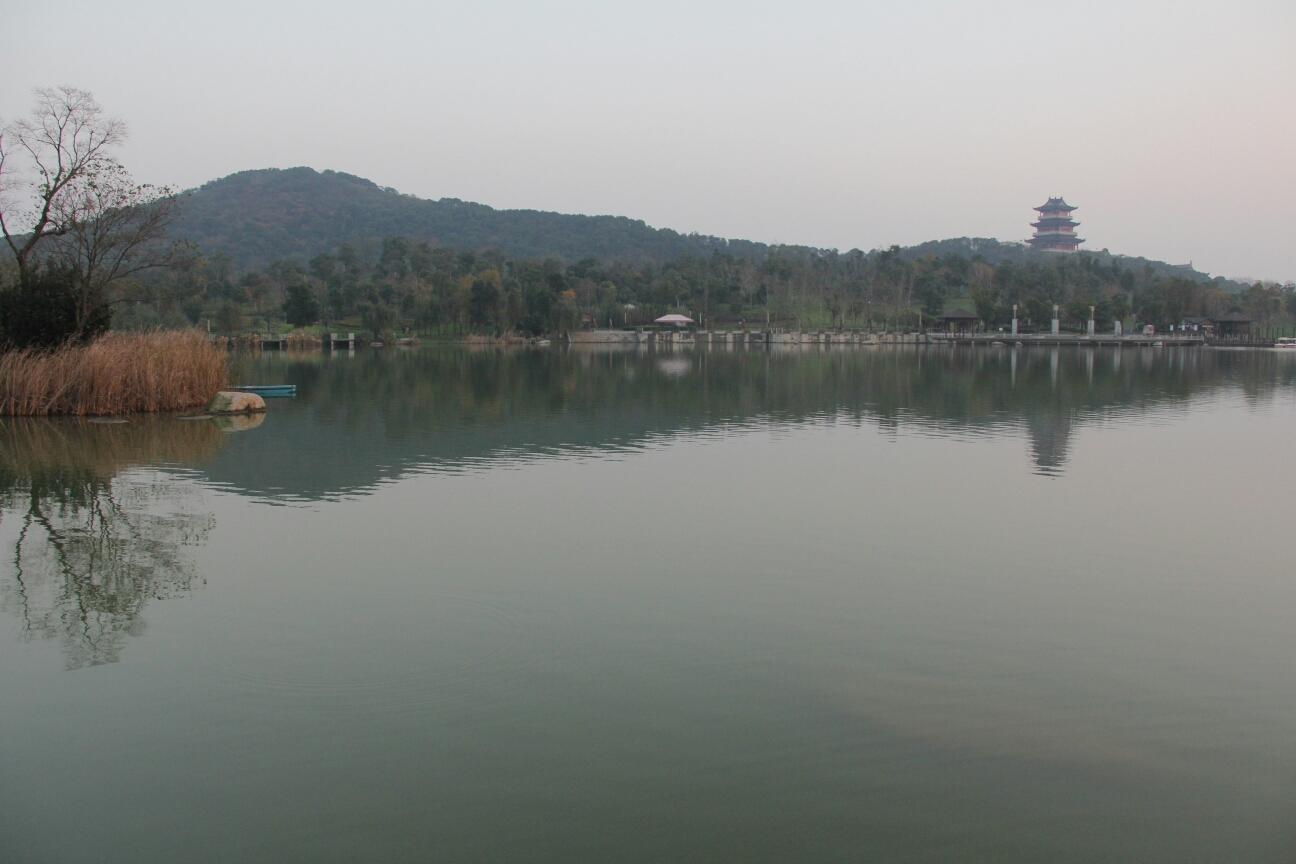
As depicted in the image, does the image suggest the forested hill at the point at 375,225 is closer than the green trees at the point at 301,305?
No

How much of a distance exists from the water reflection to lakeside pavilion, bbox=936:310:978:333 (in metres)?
44.4

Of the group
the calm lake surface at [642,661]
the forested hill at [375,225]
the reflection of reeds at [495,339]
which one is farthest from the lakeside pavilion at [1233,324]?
the forested hill at [375,225]

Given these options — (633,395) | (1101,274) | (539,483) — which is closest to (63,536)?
(539,483)

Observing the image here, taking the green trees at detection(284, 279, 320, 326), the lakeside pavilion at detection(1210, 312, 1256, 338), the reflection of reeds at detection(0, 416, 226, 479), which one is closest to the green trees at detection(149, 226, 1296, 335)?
the green trees at detection(284, 279, 320, 326)

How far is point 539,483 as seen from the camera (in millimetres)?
12984

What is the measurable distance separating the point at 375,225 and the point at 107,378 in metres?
154

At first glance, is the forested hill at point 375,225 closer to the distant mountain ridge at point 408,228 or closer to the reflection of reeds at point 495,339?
the distant mountain ridge at point 408,228

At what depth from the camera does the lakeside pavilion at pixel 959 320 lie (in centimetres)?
8944

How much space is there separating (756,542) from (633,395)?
17967 millimetres

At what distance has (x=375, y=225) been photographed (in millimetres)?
166500

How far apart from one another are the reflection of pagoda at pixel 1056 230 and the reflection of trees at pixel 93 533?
150 m

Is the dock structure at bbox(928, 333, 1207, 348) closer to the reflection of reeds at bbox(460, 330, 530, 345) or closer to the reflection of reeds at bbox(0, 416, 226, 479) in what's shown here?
the reflection of reeds at bbox(460, 330, 530, 345)

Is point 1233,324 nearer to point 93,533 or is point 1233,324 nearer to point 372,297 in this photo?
point 372,297

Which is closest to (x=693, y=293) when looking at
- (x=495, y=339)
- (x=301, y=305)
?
(x=495, y=339)
